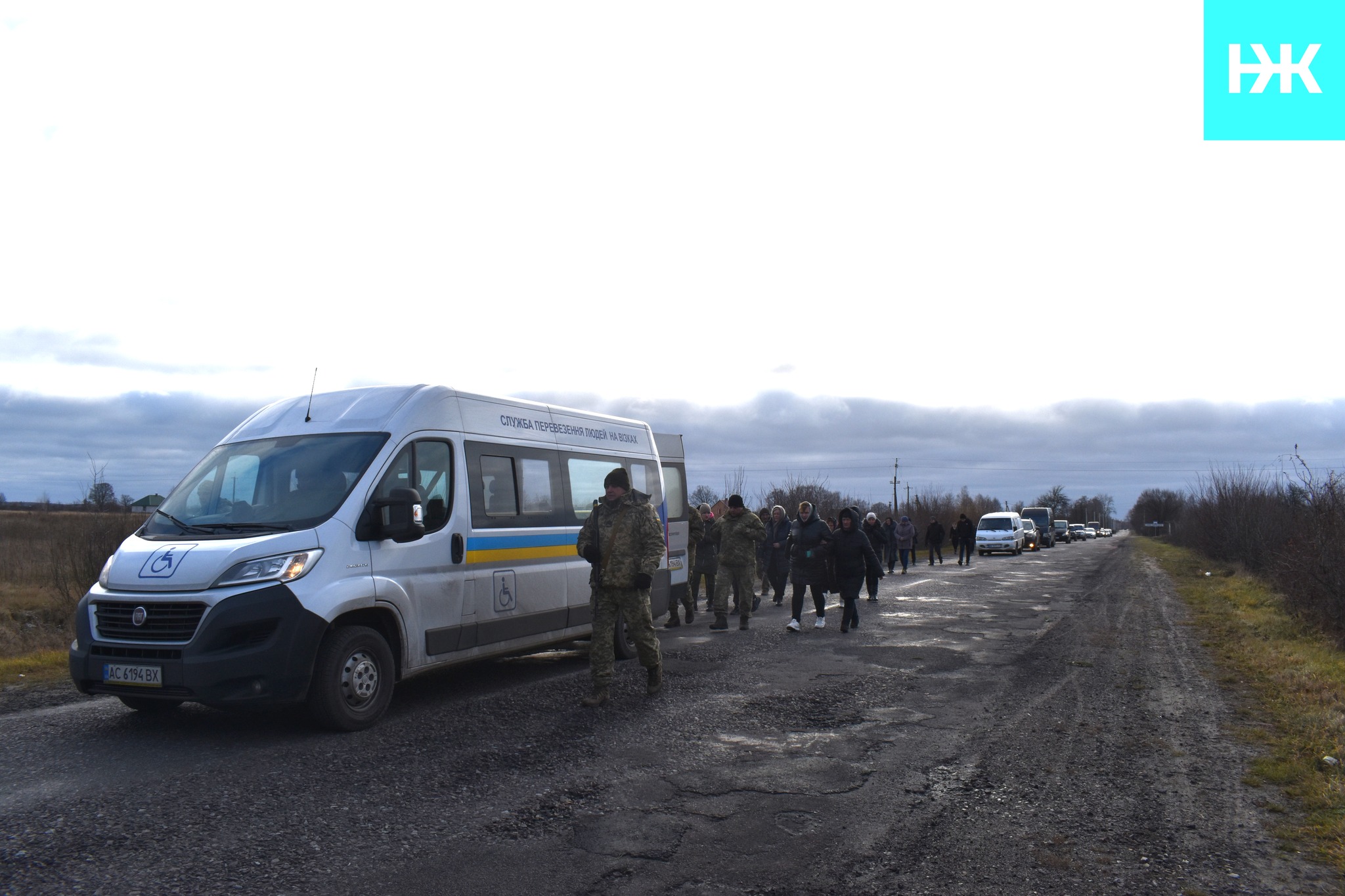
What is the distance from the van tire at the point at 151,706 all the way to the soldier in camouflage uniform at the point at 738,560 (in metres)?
7.33

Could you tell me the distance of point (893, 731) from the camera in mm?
6609

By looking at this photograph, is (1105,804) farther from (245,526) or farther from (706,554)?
(706,554)

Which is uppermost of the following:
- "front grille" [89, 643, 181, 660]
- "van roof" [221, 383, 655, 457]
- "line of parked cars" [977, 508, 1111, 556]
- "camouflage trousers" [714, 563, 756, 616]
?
"van roof" [221, 383, 655, 457]

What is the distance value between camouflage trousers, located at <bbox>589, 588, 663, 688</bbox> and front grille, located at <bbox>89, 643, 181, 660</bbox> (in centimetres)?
301

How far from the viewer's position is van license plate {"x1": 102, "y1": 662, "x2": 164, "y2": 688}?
5.97 metres

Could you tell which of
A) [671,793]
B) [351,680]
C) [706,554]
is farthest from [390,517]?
[706,554]

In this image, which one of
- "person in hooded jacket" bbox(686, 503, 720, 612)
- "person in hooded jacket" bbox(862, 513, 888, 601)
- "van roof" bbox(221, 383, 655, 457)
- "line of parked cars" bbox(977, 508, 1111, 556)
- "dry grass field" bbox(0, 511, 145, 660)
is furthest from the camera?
"line of parked cars" bbox(977, 508, 1111, 556)

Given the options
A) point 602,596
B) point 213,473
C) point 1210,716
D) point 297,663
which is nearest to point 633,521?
point 602,596

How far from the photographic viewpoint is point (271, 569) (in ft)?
20.0

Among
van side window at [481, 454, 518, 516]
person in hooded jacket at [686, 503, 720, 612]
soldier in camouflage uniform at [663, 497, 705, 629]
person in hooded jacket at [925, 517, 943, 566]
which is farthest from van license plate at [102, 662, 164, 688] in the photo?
person in hooded jacket at [925, 517, 943, 566]

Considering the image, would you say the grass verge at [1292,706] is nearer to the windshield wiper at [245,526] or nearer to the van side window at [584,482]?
the van side window at [584,482]

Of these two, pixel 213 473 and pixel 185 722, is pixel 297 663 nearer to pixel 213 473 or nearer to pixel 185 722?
pixel 185 722

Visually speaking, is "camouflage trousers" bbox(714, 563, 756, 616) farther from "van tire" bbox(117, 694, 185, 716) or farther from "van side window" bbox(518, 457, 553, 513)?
"van tire" bbox(117, 694, 185, 716)

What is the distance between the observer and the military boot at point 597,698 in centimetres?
736
